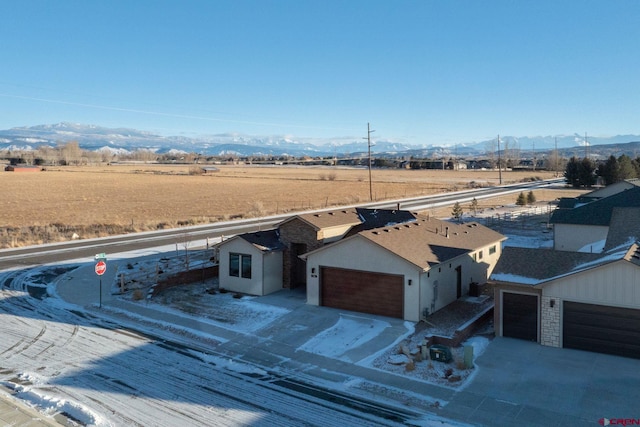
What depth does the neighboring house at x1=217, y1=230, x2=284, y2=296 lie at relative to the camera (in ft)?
87.2

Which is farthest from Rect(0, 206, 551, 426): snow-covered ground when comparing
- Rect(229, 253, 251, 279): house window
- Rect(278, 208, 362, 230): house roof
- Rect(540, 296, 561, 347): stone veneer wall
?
Rect(278, 208, 362, 230): house roof

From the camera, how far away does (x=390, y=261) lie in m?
22.5

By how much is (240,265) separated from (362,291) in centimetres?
706

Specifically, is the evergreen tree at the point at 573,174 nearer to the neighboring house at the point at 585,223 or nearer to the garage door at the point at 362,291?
the neighboring house at the point at 585,223

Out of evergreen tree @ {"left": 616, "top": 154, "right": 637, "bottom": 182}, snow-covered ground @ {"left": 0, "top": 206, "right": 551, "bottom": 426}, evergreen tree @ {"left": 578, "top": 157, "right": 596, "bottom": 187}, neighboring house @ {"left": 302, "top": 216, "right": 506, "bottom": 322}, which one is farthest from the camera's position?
evergreen tree @ {"left": 578, "top": 157, "right": 596, "bottom": 187}

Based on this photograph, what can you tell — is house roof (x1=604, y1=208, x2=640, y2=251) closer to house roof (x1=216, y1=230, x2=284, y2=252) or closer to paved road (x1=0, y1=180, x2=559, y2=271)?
paved road (x1=0, y1=180, x2=559, y2=271)

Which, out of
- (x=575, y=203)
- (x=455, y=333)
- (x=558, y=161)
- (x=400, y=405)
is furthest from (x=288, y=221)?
(x=558, y=161)

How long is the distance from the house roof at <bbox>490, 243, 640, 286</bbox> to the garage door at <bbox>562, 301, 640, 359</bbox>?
1.30 meters

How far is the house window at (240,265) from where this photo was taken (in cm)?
2694

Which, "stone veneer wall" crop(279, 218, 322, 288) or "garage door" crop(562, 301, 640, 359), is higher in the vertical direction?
"stone veneer wall" crop(279, 218, 322, 288)

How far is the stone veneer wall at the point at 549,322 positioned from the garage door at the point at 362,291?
18.4ft

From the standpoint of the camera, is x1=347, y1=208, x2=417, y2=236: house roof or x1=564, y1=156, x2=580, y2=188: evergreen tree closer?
x1=347, y1=208, x2=417, y2=236: house roof

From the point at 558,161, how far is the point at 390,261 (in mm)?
162129

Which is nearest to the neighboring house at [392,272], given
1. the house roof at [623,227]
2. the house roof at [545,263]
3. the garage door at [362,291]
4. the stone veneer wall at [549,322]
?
the garage door at [362,291]
